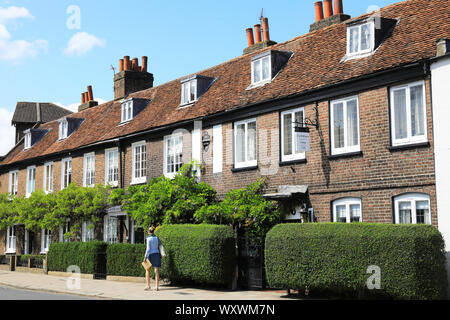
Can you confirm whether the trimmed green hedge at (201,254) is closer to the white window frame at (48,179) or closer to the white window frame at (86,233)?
the white window frame at (86,233)

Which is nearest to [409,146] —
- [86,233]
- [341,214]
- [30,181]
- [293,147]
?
[341,214]

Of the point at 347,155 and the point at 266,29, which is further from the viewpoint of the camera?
the point at 266,29

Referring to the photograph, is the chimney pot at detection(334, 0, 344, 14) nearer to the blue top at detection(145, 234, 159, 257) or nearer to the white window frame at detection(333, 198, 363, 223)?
the white window frame at detection(333, 198, 363, 223)

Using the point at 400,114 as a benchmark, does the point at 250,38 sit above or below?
above

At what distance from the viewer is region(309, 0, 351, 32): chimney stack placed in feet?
69.3

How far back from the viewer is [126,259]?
797 inches

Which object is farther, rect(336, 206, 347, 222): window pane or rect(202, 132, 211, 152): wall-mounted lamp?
rect(202, 132, 211, 152): wall-mounted lamp

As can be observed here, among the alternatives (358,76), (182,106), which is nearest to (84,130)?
(182,106)

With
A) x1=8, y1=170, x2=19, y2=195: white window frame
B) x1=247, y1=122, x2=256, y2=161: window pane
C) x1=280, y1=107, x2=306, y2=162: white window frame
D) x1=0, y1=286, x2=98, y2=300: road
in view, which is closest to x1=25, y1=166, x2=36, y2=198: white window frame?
x1=8, y1=170, x2=19, y2=195: white window frame

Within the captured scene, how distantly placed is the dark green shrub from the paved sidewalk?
546 mm

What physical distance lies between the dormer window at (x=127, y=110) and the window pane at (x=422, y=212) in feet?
54.0

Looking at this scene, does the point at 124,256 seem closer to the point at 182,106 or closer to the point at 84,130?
the point at 182,106

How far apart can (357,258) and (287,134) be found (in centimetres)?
637

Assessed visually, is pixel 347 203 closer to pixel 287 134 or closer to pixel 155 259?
pixel 287 134
